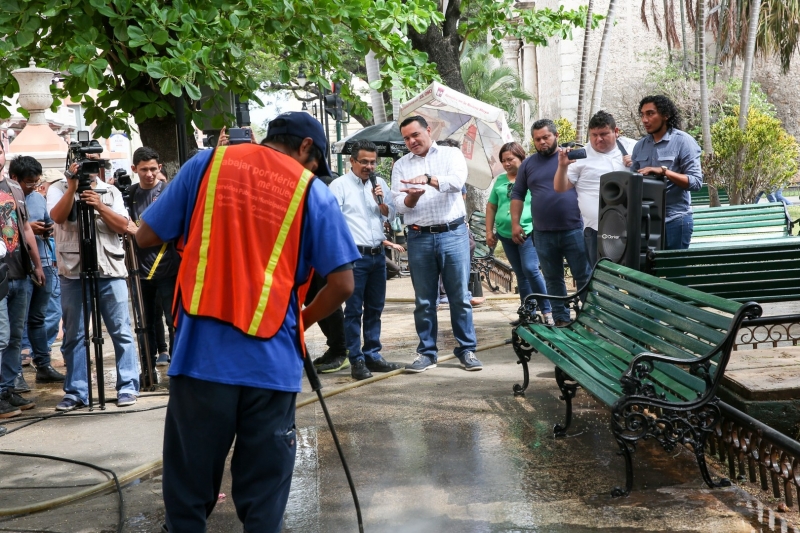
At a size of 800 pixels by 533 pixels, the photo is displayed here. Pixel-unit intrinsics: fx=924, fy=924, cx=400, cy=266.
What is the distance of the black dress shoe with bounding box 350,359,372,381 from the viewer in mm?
7375

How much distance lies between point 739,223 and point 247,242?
315 inches

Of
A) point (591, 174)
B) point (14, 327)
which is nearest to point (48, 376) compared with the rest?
point (14, 327)

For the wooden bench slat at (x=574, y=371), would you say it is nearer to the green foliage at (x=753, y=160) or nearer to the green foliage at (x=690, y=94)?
the green foliage at (x=753, y=160)

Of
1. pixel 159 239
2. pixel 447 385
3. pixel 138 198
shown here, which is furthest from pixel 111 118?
pixel 159 239

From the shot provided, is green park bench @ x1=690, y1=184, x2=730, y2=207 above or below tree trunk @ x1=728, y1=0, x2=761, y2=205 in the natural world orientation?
below

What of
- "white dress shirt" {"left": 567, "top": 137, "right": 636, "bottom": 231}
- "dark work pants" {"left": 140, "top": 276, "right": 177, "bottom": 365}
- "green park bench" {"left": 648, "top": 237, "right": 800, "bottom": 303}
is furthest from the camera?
"dark work pants" {"left": 140, "top": 276, "right": 177, "bottom": 365}

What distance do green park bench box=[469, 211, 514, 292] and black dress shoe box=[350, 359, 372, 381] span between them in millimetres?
4529

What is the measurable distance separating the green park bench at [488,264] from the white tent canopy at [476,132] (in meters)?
1.02

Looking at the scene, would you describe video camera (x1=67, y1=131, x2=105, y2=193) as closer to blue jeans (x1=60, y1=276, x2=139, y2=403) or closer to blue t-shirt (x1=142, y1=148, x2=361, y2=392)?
blue jeans (x1=60, y1=276, x2=139, y2=403)

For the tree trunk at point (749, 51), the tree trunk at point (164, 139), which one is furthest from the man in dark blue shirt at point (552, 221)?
the tree trunk at point (749, 51)

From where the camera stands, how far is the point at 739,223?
9992 mm

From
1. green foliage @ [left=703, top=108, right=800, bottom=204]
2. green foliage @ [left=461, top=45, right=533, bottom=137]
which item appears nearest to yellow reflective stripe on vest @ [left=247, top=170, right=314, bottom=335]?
green foliage @ [left=703, top=108, right=800, bottom=204]

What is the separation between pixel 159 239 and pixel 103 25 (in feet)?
12.0

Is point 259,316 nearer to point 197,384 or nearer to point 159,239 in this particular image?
point 197,384
